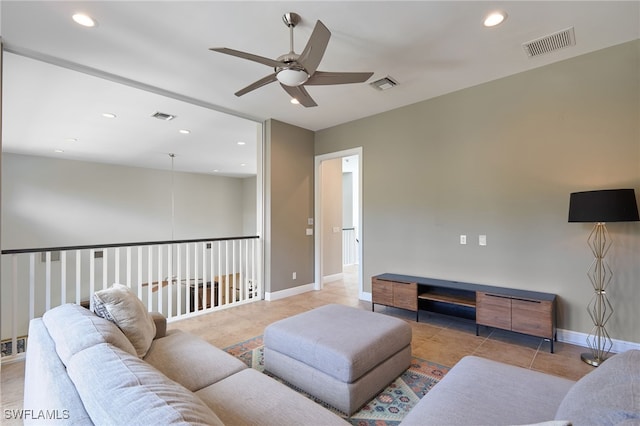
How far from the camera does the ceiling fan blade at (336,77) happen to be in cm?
247

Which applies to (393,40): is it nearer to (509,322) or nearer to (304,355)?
(304,355)

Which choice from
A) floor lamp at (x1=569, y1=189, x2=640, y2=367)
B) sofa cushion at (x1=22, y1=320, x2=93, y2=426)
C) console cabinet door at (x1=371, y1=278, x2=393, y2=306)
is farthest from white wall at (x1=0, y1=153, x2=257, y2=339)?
floor lamp at (x1=569, y1=189, x2=640, y2=367)

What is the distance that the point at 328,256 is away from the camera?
6242 mm

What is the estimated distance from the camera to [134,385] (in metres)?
0.89

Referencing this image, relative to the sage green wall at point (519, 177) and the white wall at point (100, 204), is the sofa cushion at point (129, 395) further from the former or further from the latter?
the white wall at point (100, 204)

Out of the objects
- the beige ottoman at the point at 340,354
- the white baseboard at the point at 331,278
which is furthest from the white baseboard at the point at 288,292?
the beige ottoman at the point at 340,354

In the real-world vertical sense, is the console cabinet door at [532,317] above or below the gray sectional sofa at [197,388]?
below

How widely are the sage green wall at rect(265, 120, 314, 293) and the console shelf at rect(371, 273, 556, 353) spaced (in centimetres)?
160

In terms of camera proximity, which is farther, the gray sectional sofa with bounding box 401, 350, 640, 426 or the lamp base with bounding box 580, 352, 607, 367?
the lamp base with bounding box 580, 352, 607, 367

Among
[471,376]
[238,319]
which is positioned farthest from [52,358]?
[238,319]

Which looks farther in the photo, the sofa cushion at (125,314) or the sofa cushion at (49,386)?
the sofa cushion at (125,314)

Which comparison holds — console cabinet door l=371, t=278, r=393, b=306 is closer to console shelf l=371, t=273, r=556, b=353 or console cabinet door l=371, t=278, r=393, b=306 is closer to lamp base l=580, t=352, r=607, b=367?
console shelf l=371, t=273, r=556, b=353

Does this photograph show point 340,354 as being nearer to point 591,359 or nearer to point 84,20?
point 591,359

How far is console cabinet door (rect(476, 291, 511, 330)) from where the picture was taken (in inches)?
123
